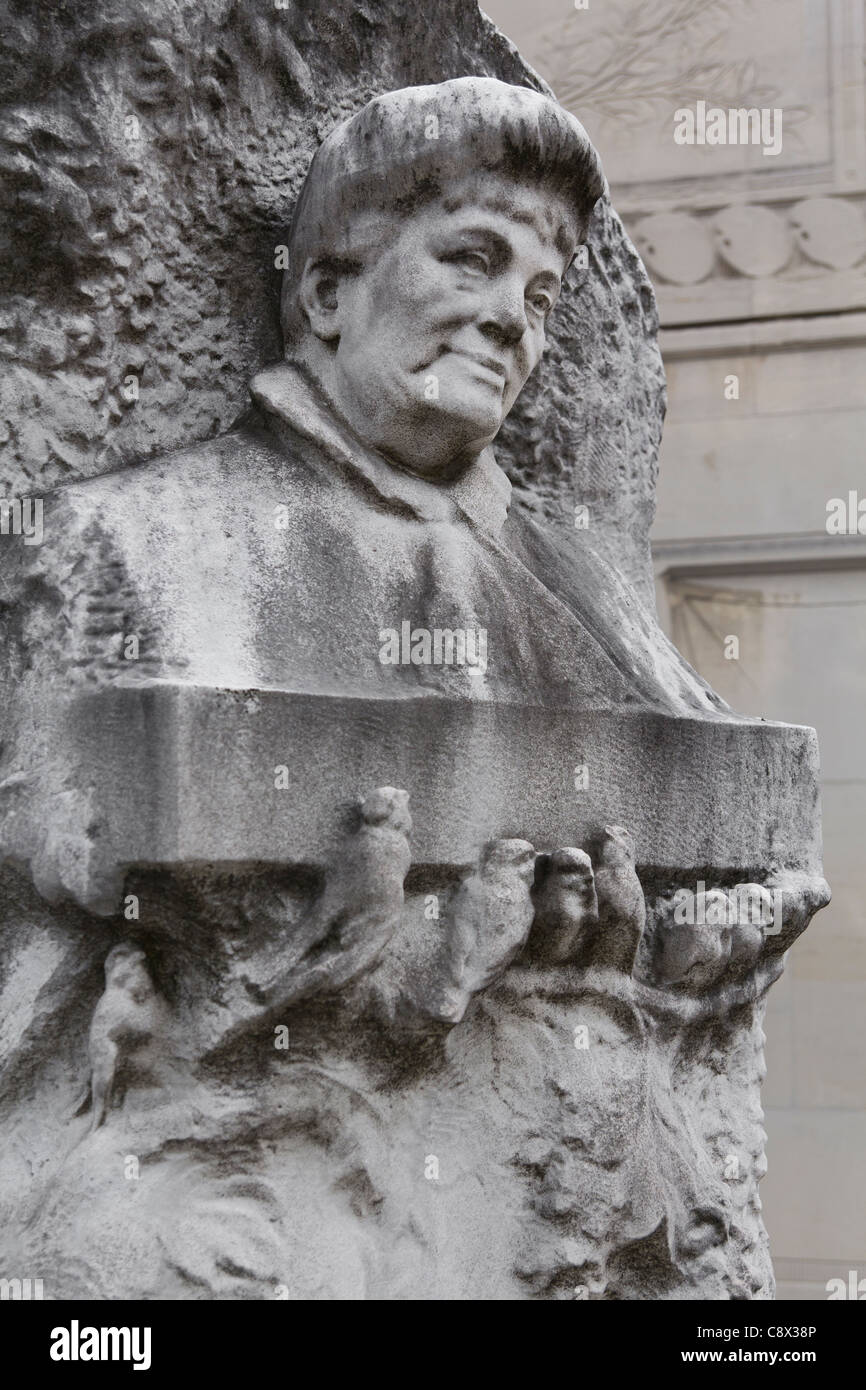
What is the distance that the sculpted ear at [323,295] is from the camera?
2123mm

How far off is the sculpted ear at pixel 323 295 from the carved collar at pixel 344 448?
64mm

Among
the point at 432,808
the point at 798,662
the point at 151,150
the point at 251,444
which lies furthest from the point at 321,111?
the point at 798,662

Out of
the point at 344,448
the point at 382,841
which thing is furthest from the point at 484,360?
the point at 382,841

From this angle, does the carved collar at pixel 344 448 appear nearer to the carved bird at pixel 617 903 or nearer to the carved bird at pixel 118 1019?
the carved bird at pixel 617 903

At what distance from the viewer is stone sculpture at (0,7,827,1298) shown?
181cm

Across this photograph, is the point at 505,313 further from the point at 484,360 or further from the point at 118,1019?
the point at 118,1019

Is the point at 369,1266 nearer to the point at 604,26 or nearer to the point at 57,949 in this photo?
the point at 57,949

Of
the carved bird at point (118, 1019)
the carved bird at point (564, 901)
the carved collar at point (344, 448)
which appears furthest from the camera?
the carved collar at point (344, 448)

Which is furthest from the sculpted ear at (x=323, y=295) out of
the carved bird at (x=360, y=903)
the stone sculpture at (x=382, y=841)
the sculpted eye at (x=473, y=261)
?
the carved bird at (x=360, y=903)

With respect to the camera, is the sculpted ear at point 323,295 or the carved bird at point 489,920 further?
the sculpted ear at point 323,295

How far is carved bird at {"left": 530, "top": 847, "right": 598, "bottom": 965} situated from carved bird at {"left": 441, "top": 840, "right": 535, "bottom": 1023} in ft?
0.08

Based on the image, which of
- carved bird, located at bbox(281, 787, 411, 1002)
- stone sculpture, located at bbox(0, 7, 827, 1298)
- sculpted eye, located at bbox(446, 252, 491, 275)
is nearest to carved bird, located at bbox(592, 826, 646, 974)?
stone sculpture, located at bbox(0, 7, 827, 1298)

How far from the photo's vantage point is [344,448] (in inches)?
82.1

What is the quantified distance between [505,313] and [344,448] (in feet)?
0.81
